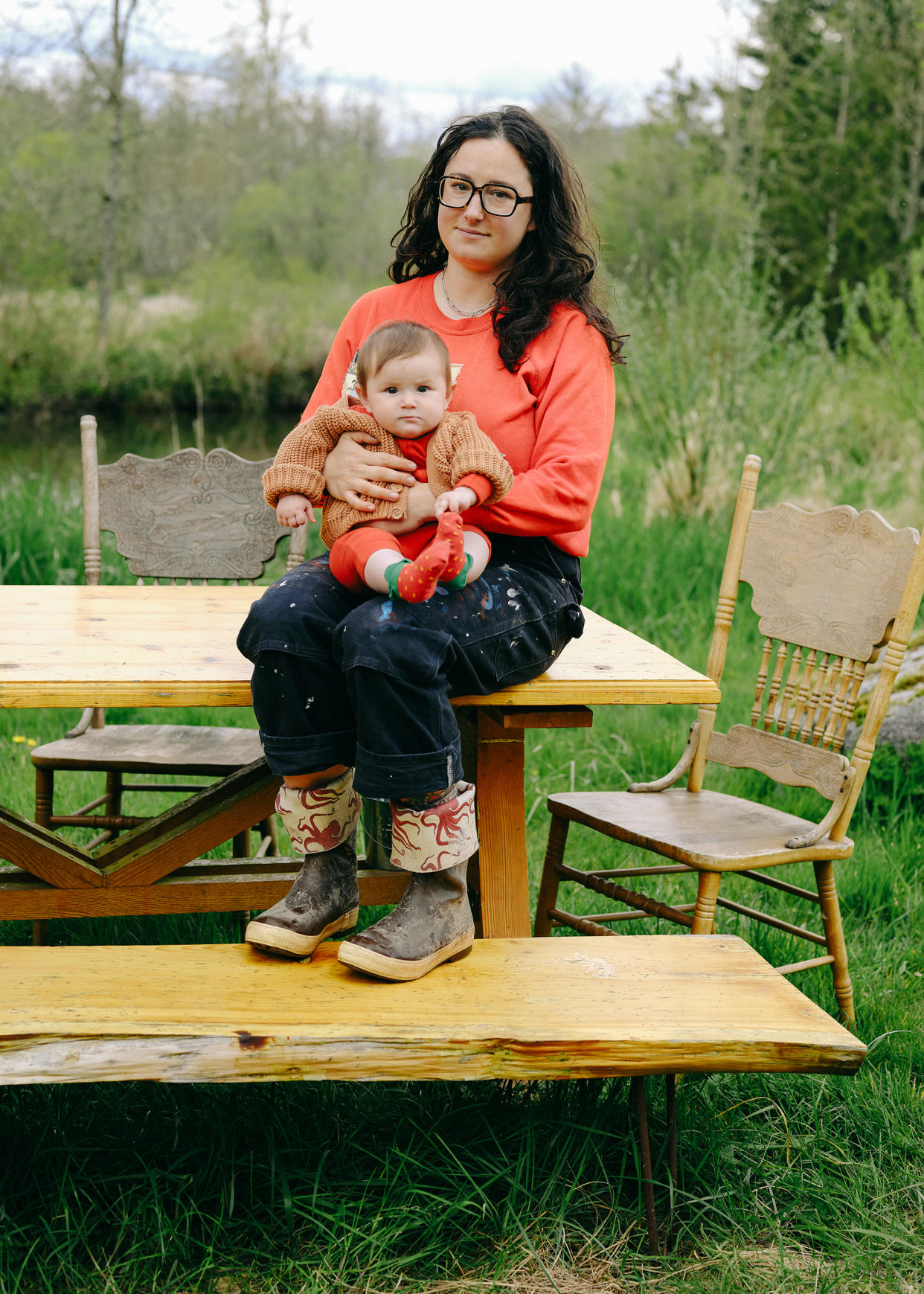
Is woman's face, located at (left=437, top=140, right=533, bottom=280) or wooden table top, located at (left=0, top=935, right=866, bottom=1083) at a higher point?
woman's face, located at (left=437, top=140, right=533, bottom=280)

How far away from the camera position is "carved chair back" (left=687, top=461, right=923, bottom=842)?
2.52 m

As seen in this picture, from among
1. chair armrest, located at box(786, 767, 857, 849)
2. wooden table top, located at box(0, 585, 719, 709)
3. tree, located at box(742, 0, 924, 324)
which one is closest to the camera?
wooden table top, located at box(0, 585, 719, 709)

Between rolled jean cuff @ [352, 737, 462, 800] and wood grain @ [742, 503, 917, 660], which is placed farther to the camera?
wood grain @ [742, 503, 917, 660]

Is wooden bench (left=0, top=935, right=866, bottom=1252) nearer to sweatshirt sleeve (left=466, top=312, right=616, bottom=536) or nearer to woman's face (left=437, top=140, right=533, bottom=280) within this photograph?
sweatshirt sleeve (left=466, top=312, right=616, bottom=536)

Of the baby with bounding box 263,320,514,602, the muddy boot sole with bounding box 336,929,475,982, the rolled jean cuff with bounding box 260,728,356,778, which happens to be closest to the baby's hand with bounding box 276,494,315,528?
the baby with bounding box 263,320,514,602

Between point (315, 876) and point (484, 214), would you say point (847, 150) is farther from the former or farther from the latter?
point (315, 876)

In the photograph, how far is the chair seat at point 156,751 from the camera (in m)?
2.81

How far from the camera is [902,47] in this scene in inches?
691

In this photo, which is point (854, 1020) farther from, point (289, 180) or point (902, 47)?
point (289, 180)

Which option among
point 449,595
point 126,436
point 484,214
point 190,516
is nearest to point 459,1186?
point 449,595

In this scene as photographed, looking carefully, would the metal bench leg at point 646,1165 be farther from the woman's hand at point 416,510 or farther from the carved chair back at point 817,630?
the woman's hand at point 416,510

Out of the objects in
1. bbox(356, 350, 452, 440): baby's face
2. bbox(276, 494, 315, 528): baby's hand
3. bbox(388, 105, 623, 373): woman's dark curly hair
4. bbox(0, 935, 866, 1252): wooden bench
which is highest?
bbox(388, 105, 623, 373): woman's dark curly hair

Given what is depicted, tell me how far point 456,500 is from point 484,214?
30.7 inches

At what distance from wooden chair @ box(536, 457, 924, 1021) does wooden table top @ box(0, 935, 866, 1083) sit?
0.59 meters
